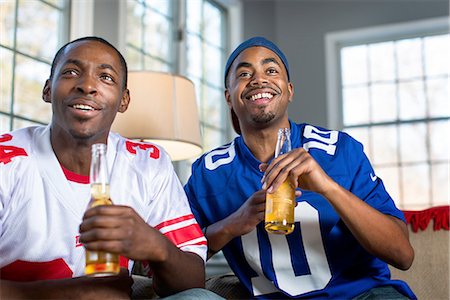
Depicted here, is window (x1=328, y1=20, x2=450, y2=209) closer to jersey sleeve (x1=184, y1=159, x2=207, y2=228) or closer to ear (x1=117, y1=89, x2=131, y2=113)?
jersey sleeve (x1=184, y1=159, x2=207, y2=228)

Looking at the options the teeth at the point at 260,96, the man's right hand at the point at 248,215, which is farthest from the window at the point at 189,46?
the man's right hand at the point at 248,215

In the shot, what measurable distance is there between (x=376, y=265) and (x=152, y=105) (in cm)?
133

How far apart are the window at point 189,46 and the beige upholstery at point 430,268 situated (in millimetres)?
2224

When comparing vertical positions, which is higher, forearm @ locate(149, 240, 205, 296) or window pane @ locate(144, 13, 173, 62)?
window pane @ locate(144, 13, 173, 62)

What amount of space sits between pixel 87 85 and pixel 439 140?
4.27m

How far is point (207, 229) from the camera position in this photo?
6.60 feet

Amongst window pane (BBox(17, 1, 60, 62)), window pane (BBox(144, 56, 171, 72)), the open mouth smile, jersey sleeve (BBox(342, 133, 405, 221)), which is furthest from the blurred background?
the open mouth smile

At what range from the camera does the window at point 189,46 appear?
4.20 metres

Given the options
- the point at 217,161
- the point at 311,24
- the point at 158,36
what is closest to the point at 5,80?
the point at 158,36

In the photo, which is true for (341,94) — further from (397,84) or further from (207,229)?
(207,229)

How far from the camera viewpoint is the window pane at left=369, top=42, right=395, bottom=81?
564 centimetres

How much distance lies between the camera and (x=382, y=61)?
5676mm

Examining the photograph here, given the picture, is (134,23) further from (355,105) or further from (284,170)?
(284,170)

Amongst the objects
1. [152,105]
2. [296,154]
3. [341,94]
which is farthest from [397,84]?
[296,154]
